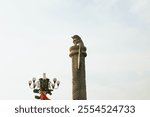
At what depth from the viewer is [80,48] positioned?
806 inches

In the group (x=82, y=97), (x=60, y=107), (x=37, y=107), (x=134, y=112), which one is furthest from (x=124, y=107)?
(x=82, y=97)

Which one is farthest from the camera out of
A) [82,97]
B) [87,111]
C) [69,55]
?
[69,55]

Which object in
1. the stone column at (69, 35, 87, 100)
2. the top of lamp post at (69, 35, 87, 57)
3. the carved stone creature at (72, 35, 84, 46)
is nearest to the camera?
the stone column at (69, 35, 87, 100)

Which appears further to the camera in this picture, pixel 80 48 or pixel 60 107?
pixel 80 48

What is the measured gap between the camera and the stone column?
64.5 ft

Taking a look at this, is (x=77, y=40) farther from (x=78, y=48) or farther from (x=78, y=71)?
(x=78, y=71)

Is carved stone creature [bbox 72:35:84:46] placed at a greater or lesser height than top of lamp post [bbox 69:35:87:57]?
greater

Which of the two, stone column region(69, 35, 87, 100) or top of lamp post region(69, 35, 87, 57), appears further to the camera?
top of lamp post region(69, 35, 87, 57)

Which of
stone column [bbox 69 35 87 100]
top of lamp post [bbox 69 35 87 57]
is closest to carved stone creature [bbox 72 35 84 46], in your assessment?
top of lamp post [bbox 69 35 87 57]

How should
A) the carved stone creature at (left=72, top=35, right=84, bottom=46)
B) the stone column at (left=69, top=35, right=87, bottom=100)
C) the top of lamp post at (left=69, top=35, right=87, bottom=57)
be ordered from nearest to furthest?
the stone column at (left=69, top=35, right=87, bottom=100)
the top of lamp post at (left=69, top=35, right=87, bottom=57)
the carved stone creature at (left=72, top=35, right=84, bottom=46)

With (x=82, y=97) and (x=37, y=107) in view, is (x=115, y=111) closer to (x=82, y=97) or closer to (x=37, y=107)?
(x=37, y=107)

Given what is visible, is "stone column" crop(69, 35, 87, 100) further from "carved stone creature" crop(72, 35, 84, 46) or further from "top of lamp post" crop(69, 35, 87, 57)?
"carved stone creature" crop(72, 35, 84, 46)

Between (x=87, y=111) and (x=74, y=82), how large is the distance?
934 centimetres

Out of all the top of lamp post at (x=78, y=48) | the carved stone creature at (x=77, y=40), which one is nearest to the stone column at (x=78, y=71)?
the top of lamp post at (x=78, y=48)
